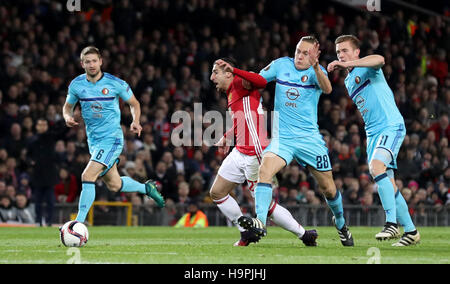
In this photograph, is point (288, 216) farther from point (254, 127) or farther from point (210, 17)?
point (210, 17)

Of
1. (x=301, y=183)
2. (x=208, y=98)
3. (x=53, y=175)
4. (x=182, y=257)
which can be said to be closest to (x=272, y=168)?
(x=182, y=257)

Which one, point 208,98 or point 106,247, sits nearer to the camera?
point 106,247

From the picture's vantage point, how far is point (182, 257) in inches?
316

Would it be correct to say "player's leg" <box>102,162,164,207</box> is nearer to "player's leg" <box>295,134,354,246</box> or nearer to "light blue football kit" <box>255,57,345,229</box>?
"light blue football kit" <box>255,57,345,229</box>

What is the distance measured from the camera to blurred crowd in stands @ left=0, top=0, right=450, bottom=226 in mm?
17719

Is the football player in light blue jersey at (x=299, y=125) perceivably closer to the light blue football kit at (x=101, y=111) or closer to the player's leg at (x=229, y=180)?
the player's leg at (x=229, y=180)

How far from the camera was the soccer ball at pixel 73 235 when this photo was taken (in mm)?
9570

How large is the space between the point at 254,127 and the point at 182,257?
2.39 meters

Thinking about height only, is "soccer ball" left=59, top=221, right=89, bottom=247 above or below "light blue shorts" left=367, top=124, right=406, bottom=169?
below

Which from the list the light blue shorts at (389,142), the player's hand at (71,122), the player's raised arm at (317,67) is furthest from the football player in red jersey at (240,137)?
the player's hand at (71,122)

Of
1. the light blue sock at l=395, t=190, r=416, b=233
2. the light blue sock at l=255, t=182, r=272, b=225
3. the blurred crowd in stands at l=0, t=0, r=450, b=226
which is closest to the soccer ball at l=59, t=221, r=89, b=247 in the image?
the light blue sock at l=255, t=182, r=272, b=225

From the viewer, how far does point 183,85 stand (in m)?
20.9

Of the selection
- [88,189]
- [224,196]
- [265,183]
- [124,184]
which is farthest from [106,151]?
[265,183]

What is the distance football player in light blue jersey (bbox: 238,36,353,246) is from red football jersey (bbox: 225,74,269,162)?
0.33 metres
